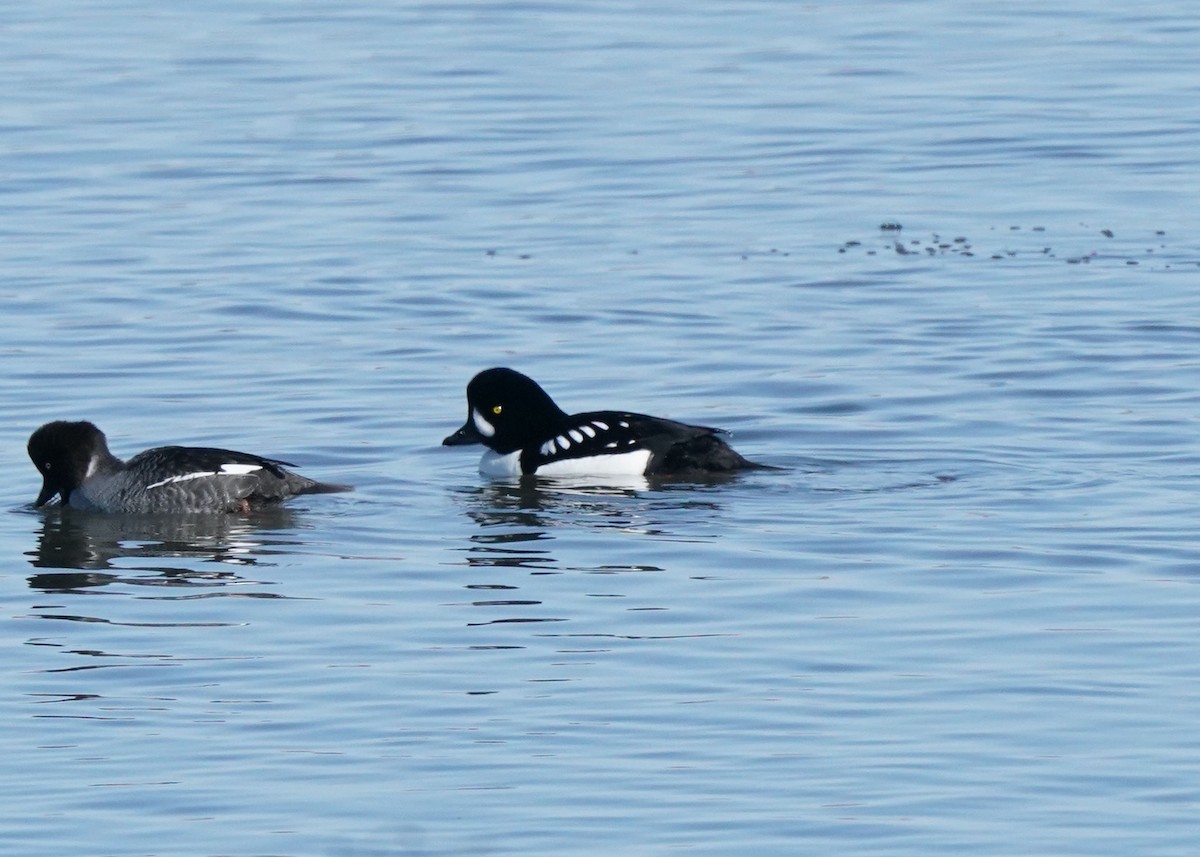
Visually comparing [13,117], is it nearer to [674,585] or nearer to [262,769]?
[674,585]

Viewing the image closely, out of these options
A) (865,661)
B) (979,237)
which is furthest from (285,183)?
(865,661)

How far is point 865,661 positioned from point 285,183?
47.6 feet

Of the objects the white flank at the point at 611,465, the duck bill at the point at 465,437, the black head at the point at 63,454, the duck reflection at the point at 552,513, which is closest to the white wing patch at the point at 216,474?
the black head at the point at 63,454

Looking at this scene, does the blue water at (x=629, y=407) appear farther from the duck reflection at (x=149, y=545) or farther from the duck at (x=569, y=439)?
the duck at (x=569, y=439)

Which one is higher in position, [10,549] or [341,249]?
[341,249]

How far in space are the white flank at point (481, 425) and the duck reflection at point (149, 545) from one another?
149cm

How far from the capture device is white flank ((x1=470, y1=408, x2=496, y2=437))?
13820 millimetres

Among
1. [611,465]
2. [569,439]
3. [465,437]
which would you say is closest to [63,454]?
[465,437]

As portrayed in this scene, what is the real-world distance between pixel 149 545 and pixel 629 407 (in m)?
3.83

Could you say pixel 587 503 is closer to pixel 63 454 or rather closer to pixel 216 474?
pixel 216 474

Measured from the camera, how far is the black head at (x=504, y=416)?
1382 cm

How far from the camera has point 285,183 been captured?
23.0 metres

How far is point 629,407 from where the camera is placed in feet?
49.6

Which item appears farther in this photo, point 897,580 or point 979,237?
point 979,237
